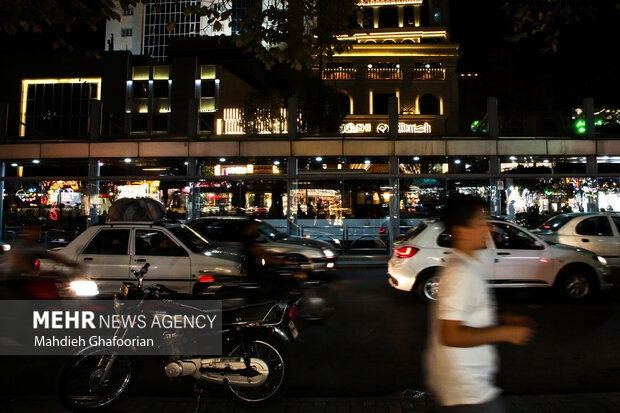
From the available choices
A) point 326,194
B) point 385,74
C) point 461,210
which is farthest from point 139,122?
point 461,210

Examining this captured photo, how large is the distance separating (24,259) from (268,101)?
69.8 ft

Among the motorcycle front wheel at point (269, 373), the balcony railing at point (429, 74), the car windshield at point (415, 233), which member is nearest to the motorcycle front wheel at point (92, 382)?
the motorcycle front wheel at point (269, 373)

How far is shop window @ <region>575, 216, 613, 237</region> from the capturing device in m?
10.6

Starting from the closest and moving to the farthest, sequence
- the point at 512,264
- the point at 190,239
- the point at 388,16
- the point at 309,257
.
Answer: the point at 190,239, the point at 512,264, the point at 309,257, the point at 388,16

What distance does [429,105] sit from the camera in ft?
113

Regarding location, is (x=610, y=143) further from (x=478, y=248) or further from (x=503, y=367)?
(x=478, y=248)

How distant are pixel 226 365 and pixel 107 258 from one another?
4.27 m

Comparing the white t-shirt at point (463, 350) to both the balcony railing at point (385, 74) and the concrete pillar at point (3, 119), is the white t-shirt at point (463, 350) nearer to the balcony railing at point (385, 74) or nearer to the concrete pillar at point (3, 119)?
the concrete pillar at point (3, 119)

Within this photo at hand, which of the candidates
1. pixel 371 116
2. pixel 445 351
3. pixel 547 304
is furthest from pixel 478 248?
pixel 371 116

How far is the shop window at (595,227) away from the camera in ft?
34.6

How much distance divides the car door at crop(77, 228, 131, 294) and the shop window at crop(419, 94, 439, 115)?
31128 millimetres

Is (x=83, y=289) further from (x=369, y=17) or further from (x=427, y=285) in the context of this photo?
(x=369, y=17)

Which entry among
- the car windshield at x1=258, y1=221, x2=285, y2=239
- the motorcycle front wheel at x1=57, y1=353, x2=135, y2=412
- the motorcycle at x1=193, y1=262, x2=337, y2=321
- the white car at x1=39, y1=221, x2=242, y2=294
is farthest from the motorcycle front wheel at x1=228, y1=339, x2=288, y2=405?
the car windshield at x1=258, y1=221, x2=285, y2=239

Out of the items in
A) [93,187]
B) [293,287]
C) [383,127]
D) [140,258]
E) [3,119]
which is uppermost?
[383,127]
